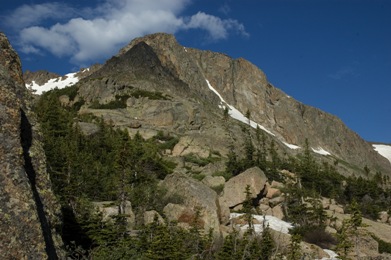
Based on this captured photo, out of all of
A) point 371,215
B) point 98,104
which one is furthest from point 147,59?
point 371,215

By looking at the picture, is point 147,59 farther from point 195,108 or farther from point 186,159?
point 186,159

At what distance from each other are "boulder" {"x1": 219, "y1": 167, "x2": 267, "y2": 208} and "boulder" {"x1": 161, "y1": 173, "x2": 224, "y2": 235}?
770 centimetres

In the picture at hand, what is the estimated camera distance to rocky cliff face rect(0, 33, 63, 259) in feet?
15.2

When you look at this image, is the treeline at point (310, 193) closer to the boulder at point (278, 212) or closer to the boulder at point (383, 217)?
the boulder at point (278, 212)

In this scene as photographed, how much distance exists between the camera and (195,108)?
76375 mm

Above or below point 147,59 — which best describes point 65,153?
below

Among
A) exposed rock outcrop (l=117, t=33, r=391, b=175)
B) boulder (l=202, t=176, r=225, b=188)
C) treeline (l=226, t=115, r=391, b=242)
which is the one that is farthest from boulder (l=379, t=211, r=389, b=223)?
exposed rock outcrop (l=117, t=33, r=391, b=175)

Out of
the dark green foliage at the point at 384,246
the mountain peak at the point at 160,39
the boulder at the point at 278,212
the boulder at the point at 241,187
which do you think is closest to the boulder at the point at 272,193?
the boulder at the point at 278,212

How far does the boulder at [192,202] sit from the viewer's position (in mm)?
26562

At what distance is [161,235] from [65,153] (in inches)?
557

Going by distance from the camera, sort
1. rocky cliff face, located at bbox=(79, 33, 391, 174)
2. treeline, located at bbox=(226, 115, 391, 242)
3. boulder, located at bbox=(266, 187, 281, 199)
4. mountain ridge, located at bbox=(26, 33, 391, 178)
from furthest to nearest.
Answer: mountain ridge, located at bbox=(26, 33, 391, 178) → rocky cliff face, located at bbox=(79, 33, 391, 174) → boulder, located at bbox=(266, 187, 281, 199) → treeline, located at bbox=(226, 115, 391, 242)

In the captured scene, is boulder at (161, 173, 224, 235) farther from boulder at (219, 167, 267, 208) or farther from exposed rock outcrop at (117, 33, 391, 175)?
exposed rock outcrop at (117, 33, 391, 175)

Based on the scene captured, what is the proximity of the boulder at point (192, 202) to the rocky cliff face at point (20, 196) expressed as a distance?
19913mm

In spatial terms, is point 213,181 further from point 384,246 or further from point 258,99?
point 258,99
